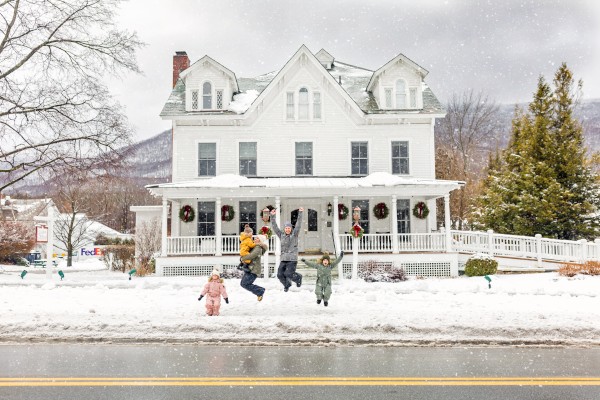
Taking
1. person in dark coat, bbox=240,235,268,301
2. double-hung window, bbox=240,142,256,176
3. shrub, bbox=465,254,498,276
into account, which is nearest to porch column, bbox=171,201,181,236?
double-hung window, bbox=240,142,256,176

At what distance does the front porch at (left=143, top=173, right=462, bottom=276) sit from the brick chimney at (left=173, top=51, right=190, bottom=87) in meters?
7.80

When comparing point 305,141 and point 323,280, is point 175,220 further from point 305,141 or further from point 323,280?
point 323,280

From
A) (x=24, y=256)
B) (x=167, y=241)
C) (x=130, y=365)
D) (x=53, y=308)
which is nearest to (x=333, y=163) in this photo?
(x=167, y=241)

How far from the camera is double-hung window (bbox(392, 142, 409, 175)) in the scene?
74.9 feet

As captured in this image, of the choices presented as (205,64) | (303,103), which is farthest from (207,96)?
(303,103)

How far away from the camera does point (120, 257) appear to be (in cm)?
2883

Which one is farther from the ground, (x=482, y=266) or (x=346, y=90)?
(x=346, y=90)

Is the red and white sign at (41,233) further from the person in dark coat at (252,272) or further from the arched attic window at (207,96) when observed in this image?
the arched attic window at (207,96)

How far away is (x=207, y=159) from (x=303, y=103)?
17.1 ft

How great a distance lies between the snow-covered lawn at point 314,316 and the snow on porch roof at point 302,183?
6274mm

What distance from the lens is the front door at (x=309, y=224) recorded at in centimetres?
2211

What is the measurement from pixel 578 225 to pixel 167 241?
1864 centimetres

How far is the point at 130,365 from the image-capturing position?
6.26 m

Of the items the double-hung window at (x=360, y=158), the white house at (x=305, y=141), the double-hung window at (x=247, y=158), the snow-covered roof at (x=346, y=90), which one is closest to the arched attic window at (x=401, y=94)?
the white house at (x=305, y=141)
